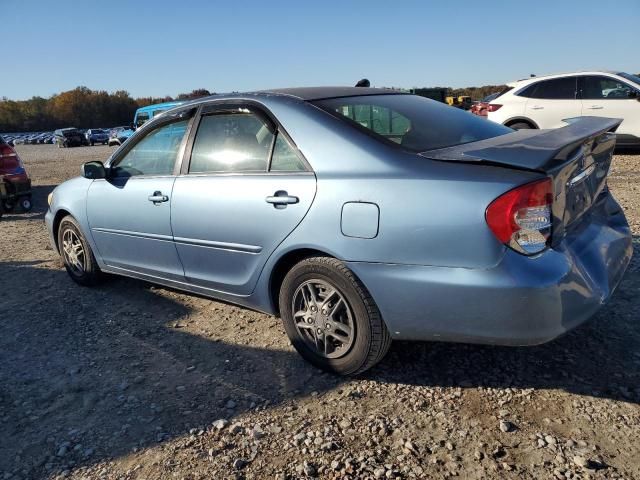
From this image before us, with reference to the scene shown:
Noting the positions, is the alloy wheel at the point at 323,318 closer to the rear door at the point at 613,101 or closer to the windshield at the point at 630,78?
the rear door at the point at 613,101

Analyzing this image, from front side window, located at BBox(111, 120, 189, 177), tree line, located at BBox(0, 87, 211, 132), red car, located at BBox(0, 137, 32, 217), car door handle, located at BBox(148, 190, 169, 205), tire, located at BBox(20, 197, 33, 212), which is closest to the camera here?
car door handle, located at BBox(148, 190, 169, 205)

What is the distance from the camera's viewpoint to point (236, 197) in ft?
9.90

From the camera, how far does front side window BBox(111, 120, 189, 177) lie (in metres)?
3.58

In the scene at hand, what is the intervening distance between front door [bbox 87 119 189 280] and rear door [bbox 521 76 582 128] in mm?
8024

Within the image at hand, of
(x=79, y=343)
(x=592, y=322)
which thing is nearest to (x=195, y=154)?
(x=79, y=343)

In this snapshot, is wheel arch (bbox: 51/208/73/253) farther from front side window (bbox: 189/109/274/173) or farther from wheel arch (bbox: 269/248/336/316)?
wheel arch (bbox: 269/248/336/316)

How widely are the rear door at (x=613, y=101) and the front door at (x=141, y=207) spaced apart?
323 inches

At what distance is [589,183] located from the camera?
265cm

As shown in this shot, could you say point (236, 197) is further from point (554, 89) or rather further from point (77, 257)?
point (554, 89)

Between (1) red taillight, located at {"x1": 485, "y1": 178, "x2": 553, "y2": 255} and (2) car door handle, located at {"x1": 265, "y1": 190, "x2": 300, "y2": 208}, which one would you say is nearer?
(1) red taillight, located at {"x1": 485, "y1": 178, "x2": 553, "y2": 255}

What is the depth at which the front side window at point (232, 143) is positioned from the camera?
3041 millimetres

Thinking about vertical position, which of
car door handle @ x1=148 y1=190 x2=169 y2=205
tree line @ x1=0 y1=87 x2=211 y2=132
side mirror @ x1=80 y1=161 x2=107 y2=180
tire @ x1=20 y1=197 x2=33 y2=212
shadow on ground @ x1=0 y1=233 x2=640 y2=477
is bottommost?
shadow on ground @ x1=0 y1=233 x2=640 y2=477

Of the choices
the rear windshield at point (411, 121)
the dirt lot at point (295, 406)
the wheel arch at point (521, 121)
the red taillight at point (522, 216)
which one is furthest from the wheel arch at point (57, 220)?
the wheel arch at point (521, 121)

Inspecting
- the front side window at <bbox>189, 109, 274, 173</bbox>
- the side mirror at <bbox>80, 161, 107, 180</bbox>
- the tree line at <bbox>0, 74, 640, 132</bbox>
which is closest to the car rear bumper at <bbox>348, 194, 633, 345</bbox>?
the front side window at <bbox>189, 109, 274, 173</bbox>
